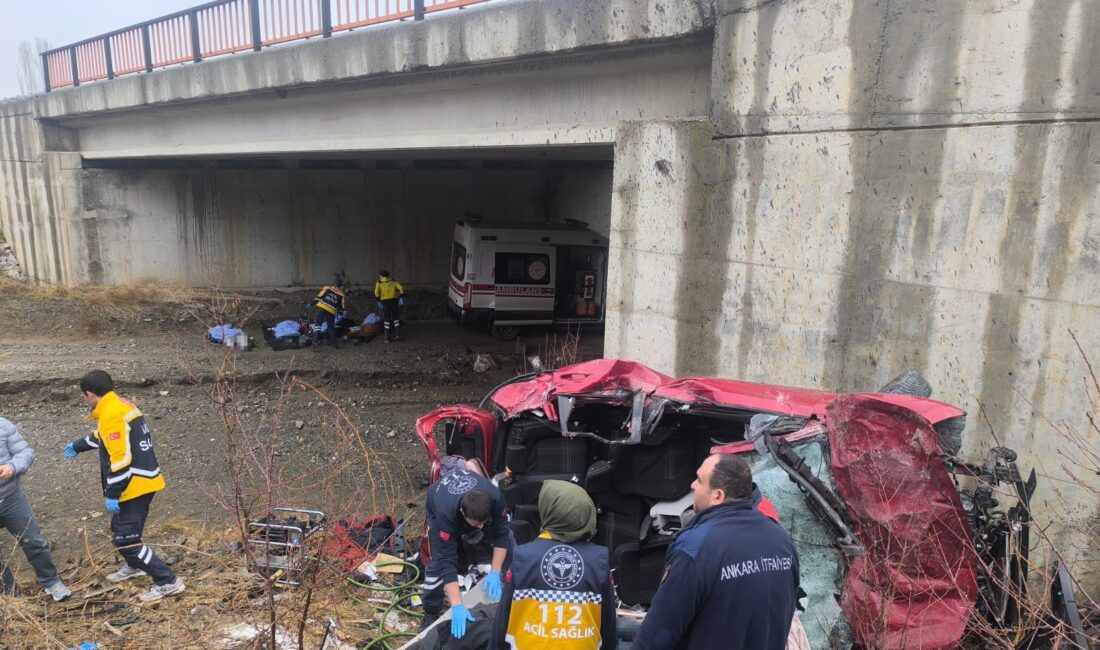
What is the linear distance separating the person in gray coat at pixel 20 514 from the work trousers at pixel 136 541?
513mm

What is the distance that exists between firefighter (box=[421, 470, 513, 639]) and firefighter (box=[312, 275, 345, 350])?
30.9 feet

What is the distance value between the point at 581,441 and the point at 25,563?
4.80 meters

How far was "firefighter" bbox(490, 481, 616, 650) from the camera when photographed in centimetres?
271

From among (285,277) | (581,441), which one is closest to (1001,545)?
(581,441)

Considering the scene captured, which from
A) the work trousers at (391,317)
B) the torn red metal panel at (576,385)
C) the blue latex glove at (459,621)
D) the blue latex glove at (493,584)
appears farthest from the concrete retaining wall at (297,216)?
the blue latex glove at (459,621)

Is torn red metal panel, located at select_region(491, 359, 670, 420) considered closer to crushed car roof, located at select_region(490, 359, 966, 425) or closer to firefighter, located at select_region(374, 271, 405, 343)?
crushed car roof, located at select_region(490, 359, 966, 425)

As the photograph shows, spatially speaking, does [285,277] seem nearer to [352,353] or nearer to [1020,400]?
[352,353]

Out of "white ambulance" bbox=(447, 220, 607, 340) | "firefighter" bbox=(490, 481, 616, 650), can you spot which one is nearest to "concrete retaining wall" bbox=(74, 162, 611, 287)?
"white ambulance" bbox=(447, 220, 607, 340)

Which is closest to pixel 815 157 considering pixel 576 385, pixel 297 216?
pixel 576 385

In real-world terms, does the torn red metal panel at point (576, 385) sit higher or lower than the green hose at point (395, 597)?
higher

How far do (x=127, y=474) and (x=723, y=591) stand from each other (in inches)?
168

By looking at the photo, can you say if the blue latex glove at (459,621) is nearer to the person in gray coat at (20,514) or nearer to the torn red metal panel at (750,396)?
the torn red metal panel at (750,396)

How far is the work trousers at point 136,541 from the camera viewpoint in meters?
4.83

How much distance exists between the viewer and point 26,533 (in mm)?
4852
